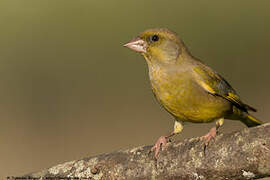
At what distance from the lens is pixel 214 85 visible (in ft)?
20.0

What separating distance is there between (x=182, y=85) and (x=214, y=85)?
0.45 m

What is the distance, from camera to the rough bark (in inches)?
175

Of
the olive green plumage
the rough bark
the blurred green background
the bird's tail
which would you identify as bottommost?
the rough bark

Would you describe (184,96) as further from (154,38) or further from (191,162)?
(191,162)

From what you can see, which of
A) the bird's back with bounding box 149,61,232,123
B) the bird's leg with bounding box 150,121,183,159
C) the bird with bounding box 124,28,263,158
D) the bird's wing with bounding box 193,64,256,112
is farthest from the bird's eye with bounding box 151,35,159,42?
the bird's leg with bounding box 150,121,183,159

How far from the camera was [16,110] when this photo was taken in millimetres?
9930

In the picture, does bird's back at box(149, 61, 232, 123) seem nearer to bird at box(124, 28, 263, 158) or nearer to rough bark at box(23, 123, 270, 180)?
bird at box(124, 28, 263, 158)

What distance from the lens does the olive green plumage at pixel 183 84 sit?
581cm

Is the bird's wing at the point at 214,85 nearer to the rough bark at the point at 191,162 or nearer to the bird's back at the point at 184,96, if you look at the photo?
the bird's back at the point at 184,96

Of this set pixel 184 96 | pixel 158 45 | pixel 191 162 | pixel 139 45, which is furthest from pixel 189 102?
pixel 191 162

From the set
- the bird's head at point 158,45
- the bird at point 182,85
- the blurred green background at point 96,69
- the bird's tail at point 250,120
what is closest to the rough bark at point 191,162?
the bird at point 182,85

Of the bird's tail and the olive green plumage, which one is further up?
the olive green plumage

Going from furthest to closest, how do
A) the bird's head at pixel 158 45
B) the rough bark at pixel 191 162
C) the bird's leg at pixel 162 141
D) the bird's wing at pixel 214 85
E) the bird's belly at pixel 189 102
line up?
the bird's head at pixel 158 45 < the bird's wing at pixel 214 85 < the bird's belly at pixel 189 102 < the bird's leg at pixel 162 141 < the rough bark at pixel 191 162

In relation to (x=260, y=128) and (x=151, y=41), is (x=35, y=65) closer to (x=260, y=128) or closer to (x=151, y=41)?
(x=151, y=41)
